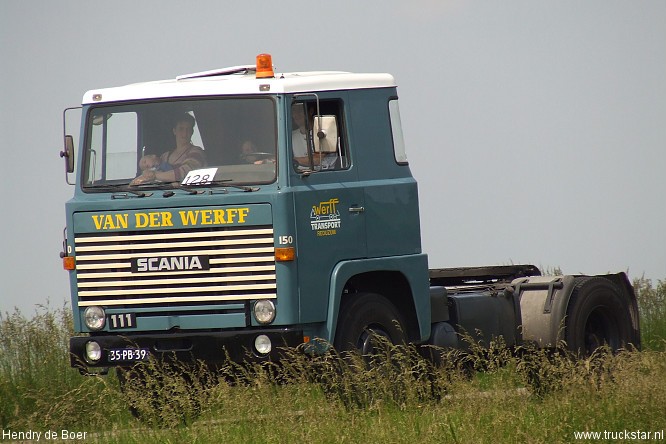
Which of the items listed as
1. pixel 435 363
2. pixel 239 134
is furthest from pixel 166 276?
pixel 435 363

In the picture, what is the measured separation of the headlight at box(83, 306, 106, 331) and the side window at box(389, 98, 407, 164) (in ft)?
9.75

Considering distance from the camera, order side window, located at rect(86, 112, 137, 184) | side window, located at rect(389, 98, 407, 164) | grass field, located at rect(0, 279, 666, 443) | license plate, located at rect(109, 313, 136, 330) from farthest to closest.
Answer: side window, located at rect(389, 98, 407, 164) → side window, located at rect(86, 112, 137, 184) → license plate, located at rect(109, 313, 136, 330) → grass field, located at rect(0, 279, 666, 443)

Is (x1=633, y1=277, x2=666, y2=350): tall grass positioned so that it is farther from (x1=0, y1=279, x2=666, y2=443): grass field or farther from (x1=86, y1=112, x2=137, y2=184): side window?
(x1=86, y1=112, x2=137, y2=184): side window

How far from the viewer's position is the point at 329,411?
32.0 feet

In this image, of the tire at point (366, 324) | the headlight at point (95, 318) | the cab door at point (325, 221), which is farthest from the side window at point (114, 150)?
the tire at point (366, 324)

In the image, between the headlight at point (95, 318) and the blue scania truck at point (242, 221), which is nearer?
the blue scania truck at point (242, 221)

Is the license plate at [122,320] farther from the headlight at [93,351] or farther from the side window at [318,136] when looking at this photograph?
the side window at [318,136]

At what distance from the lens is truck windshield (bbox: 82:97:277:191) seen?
10.4m

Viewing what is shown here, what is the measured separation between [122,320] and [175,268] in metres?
0.70

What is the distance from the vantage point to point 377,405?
9.73m

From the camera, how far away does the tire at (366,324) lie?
34.9 ft

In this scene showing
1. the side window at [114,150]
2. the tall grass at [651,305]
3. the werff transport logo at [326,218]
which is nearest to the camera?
the werff transport logo at [326,218]

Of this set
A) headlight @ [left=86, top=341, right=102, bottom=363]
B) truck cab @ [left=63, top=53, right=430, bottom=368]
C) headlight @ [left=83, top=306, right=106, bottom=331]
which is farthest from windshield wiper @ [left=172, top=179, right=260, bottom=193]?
headlight @ [left=86, top=341, right=102, bottom=363]

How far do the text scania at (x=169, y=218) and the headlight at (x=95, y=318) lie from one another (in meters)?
0.71
